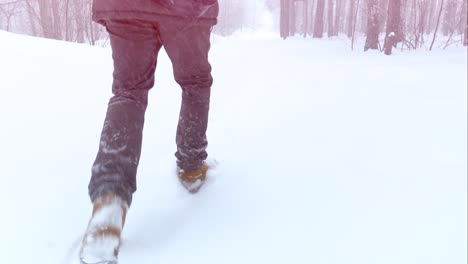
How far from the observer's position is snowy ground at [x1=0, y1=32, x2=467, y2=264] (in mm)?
1152

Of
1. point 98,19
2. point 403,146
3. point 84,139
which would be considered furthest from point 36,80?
point 403,146

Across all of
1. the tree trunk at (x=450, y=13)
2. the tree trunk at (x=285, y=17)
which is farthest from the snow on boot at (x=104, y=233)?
the tree trunk at (x=285, y=17)

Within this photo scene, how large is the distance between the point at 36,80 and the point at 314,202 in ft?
6.90

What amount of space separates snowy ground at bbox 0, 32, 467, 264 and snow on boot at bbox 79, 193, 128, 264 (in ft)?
0.49

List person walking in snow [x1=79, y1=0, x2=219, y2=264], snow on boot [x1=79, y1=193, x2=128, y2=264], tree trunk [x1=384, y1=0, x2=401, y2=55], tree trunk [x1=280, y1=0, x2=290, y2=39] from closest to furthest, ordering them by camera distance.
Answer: snow on boot [x1=79, y1=193, x2=128, y2=264]
person walking in snow [x1=79, y1=0, x2=219, y2=264]
tree trunk [x1=384, y1=0, x2=401, y2=55]
tree trunk [x1=280, y1=0, x2=290, y2=39]

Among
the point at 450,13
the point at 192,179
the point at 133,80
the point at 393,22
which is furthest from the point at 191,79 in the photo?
the point at 450,13

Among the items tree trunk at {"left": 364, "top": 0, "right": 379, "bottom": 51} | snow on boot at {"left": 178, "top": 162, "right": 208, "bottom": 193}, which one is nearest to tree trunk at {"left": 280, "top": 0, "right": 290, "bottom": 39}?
tree trunk at {"left": 364, "top": 0, "right": 379, "bottom": 51}

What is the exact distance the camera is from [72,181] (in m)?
1.53

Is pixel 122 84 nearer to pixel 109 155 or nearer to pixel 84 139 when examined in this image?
pixel 109 155

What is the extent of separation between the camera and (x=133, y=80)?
1240 millimetres

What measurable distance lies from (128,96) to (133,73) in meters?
0.08

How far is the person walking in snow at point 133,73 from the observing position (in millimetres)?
1071

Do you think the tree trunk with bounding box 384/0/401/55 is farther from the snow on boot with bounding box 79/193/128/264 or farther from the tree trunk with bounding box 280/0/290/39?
the tree trunk with bounding box 280/0/290/39

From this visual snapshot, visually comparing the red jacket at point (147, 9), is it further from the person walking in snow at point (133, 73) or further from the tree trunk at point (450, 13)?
the tree trunk at point (450, 13)
